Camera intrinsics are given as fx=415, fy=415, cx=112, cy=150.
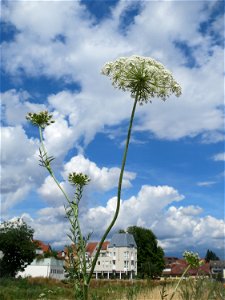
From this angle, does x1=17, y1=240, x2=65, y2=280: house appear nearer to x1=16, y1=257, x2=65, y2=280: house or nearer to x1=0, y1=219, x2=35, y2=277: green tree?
x1=16, y1=257, x2=65, y2=280: house

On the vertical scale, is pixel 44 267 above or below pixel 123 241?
below

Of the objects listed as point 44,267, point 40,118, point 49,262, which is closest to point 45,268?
point 44,267

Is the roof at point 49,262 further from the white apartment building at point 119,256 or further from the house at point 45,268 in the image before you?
the white apartment building at point 119,256

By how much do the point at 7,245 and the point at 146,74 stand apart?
59.1 meters

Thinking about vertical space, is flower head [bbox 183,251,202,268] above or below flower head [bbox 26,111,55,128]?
below

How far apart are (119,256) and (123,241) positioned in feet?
15.9

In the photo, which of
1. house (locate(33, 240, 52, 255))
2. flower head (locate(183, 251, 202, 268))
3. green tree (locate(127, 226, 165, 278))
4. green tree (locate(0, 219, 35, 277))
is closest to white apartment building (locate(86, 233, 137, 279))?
green tree (locate(127, 226, 165, 278))

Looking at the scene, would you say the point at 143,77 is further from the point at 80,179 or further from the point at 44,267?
the point at 44,267

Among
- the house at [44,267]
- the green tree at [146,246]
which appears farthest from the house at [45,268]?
the green tree at [146,246]

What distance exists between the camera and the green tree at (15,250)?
59.8m

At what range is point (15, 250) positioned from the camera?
198 ft

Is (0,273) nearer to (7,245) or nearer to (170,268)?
(7,245)

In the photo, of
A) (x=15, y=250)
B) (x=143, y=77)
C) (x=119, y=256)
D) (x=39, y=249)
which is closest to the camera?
(x=143, y=77)

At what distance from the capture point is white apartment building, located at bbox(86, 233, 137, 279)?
10425 cm
